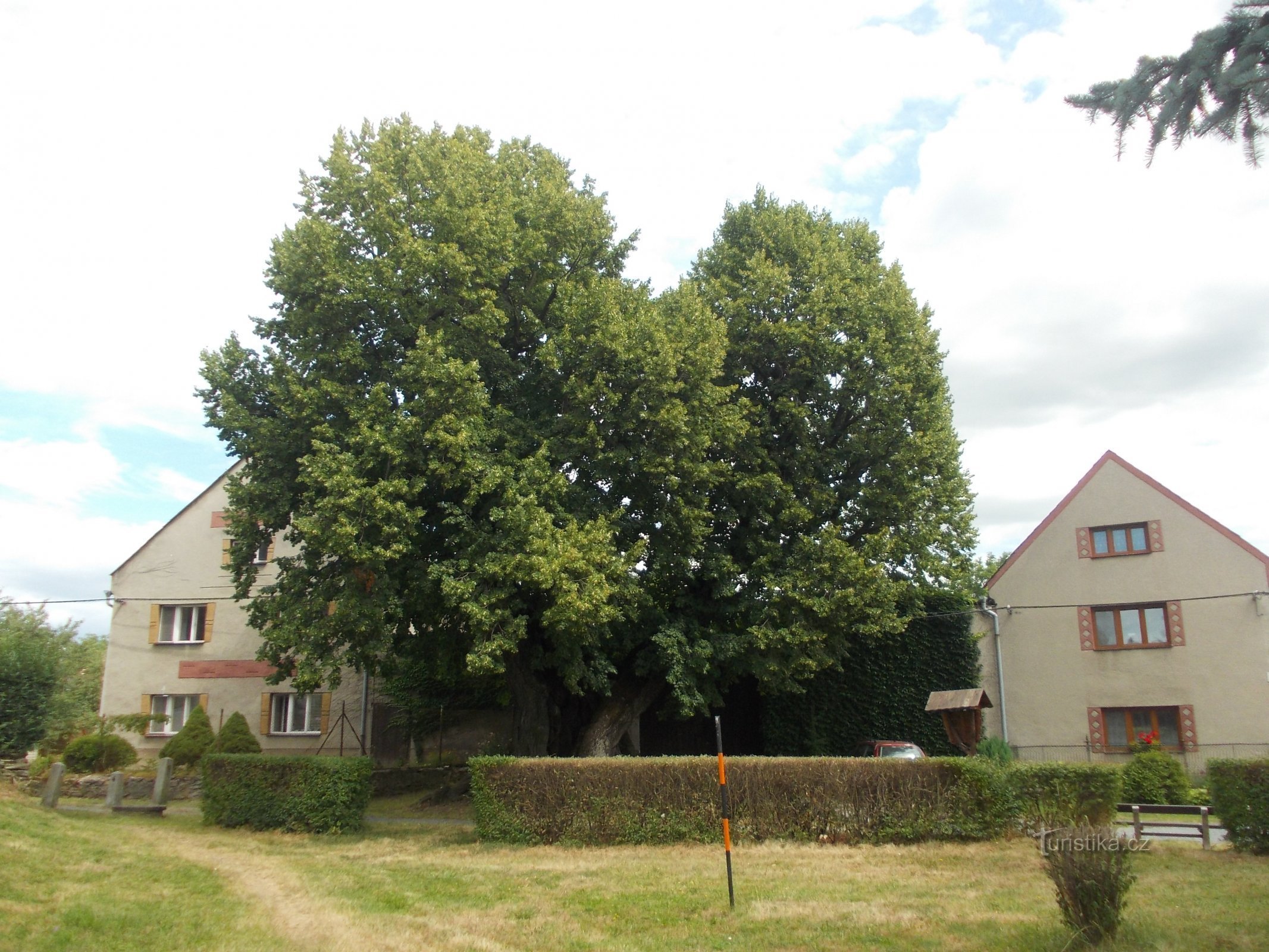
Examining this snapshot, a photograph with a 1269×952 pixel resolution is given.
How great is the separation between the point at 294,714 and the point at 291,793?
12.3 metres

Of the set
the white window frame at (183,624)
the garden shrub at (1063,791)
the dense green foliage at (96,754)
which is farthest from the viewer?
the white window frame at (183,624)

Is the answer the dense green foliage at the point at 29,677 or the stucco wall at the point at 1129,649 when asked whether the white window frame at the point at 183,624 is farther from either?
the stucco wall at the point at 1129,649

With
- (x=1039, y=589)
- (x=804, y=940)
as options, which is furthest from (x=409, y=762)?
(x=804, y=940)

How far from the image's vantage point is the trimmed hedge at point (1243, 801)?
40.0 ft

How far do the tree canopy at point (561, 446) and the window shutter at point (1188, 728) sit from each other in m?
7.66

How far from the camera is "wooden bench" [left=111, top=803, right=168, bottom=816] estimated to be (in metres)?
18.6

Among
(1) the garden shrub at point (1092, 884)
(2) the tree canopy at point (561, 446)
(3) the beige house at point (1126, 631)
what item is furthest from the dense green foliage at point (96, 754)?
(1) the garden shrub at point (1092, 884)

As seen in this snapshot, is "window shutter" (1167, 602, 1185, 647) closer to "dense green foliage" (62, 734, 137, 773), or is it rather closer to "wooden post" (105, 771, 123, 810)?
"wooden post" (105, 771, 123, 810)

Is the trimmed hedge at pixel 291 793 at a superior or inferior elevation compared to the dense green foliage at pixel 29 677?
inferior

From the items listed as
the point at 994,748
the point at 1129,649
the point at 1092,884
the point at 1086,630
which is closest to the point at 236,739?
the point at 994,748

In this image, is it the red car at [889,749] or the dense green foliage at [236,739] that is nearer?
the red car at [889,749]

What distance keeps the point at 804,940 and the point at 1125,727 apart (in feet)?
65.8

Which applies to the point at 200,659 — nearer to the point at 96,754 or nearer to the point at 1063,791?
the point at 96,754

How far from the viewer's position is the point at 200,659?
2858 cm
